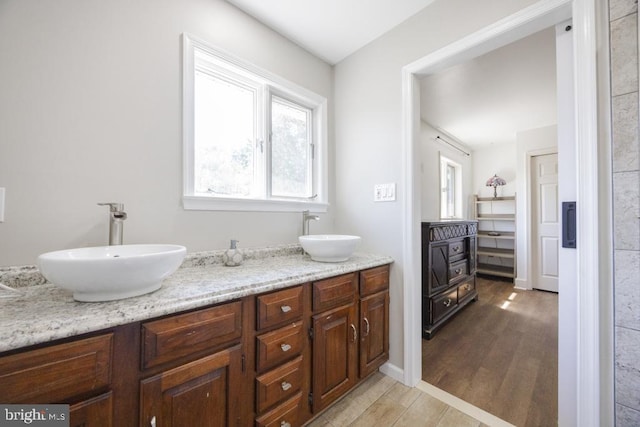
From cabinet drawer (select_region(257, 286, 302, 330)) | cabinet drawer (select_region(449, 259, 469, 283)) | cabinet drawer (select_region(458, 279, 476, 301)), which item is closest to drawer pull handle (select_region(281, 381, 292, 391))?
cabinet drawer (select_region(257, 286, 302, 330))

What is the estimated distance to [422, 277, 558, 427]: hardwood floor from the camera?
4.72 ft

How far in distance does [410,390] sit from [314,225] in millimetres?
1281

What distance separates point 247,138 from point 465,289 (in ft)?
9.54

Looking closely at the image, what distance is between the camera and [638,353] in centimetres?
92

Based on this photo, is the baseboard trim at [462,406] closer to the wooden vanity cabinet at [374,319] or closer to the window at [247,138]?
the wooden vanity cabinet at [374,319]

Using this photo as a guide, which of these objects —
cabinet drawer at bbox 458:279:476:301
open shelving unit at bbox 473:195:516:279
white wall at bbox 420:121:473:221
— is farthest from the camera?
open shelving unit at bbox 473:195:516:279

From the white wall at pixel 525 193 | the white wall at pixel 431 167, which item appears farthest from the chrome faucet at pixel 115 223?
the white wall at pixel 525 193

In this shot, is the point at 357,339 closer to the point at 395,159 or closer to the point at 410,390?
the point at 410,390

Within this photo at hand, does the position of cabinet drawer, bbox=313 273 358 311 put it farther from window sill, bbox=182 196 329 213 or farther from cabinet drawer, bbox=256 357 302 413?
window sill, bbox=182 196 329 213

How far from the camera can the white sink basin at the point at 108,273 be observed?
70 cm

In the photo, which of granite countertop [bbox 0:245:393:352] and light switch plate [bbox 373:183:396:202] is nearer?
granite countertop [bbox 0:245:393:352]

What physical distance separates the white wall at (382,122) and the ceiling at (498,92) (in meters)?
0.74

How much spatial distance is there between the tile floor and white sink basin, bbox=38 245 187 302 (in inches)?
44.7

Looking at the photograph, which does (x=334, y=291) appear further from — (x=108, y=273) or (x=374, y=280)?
(x=108, y=273)
